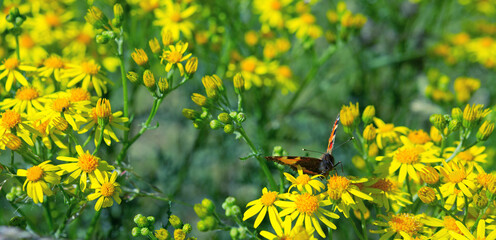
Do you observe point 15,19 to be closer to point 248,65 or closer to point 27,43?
point 27,43

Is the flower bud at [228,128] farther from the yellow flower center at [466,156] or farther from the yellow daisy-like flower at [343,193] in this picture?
the yellow flower center at [466,156]

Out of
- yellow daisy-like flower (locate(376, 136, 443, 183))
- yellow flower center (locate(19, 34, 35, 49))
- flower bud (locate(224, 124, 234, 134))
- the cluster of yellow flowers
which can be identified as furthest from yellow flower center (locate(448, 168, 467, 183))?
yellow flower center (locate(19, 34, 35, 49))

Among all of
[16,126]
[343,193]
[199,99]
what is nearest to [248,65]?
[199,99]

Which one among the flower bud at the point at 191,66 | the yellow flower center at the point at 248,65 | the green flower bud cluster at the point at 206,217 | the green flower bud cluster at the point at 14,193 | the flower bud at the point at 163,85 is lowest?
the green flower bud cluster at the point at 14,193

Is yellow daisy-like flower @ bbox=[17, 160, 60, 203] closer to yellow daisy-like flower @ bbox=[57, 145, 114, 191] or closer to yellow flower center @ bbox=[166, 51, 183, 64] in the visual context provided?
yellow daisy-like flower @ bbox=[57, 145, 114, 191]

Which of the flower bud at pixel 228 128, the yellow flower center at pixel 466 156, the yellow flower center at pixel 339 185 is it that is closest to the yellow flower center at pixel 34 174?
the flower bud at pixel 228 128

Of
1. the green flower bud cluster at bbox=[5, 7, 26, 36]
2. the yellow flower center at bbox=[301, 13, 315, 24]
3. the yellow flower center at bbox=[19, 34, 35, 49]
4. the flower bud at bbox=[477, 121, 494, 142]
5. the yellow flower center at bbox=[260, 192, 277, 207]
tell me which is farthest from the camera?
the yellow flower center at bbox=[301, 13, 315, 24]

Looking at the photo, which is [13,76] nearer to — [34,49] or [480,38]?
[34,49]
